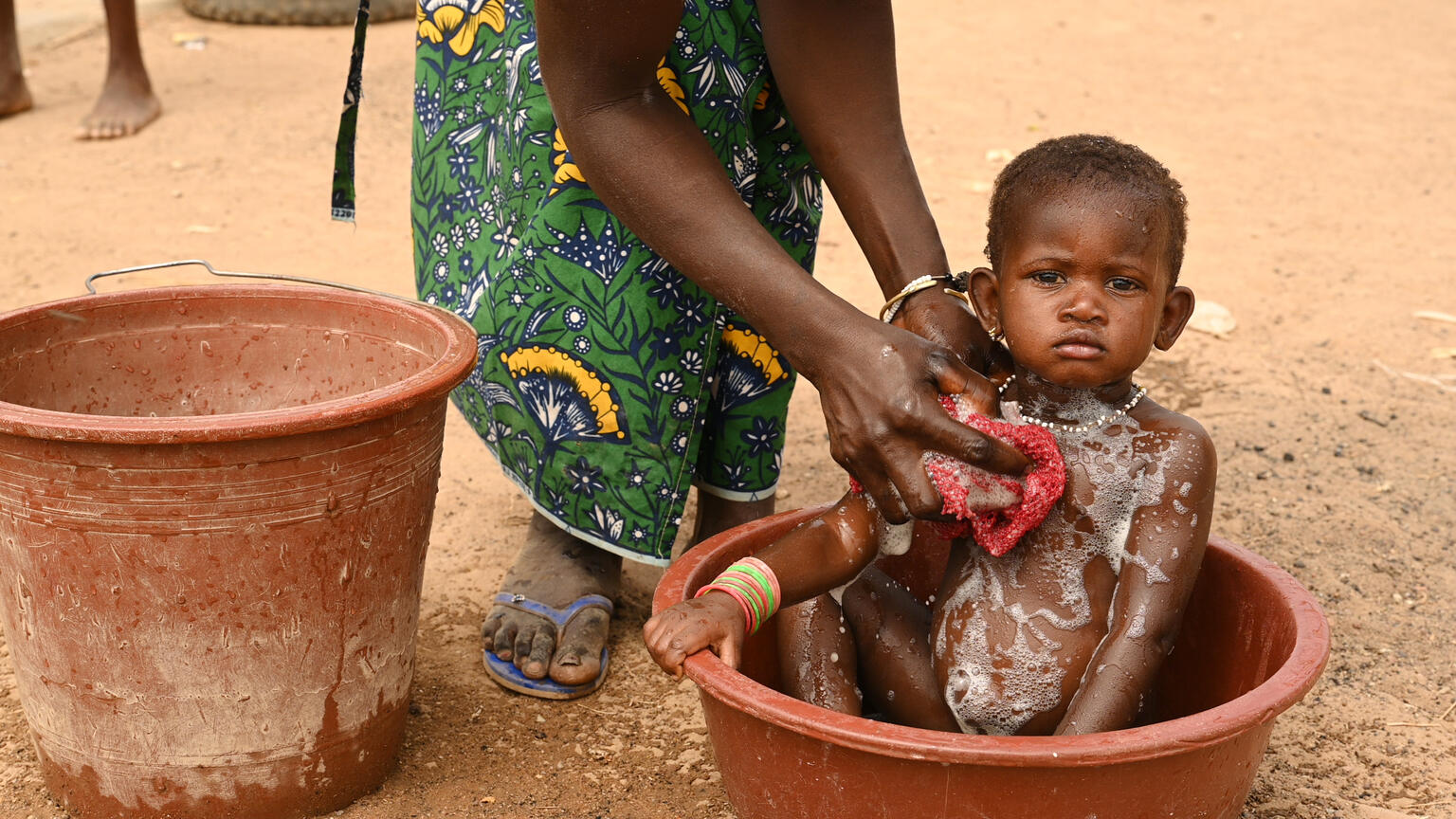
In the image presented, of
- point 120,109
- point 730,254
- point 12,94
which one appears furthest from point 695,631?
point 12,94

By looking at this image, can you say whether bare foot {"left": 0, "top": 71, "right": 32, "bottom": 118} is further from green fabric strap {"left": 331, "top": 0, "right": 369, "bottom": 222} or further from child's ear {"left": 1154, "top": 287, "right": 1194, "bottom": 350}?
child's ear {"left": 1154, "top": 287, "right": 1194, "bottom": 350}

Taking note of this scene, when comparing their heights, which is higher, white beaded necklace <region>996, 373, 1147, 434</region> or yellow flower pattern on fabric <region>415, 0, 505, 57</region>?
yellow flower pattern on fabric <region>415, 0, 505, 57</region>

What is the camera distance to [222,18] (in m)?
7.94

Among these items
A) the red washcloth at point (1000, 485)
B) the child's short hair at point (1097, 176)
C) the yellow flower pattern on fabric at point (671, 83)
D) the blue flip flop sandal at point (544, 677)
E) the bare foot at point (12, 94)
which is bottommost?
the bare foot at point (12, 94)

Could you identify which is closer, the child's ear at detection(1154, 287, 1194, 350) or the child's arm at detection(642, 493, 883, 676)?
the child's arm at detection(642, 493, 883, 676)

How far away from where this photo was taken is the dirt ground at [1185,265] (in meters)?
2.21

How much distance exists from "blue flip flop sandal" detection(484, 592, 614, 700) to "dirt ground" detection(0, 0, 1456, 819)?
0.03 m

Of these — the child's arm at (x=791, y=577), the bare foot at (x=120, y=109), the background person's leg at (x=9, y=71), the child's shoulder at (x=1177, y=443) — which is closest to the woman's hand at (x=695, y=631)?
the child's arm at (x=791, y=577)

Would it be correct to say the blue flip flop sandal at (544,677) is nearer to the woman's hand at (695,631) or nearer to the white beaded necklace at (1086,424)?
the woman's hand at (695,631)

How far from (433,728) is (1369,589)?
6.10 feet

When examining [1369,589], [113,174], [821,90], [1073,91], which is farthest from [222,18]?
[1369,589]

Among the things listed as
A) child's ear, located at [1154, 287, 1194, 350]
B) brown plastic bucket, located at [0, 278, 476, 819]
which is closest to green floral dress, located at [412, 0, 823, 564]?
brown plastic bucket, located at [0, 278, 476, 819]

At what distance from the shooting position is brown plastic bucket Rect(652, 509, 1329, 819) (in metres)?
1.49

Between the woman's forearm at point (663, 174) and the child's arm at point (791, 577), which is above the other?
the woman's forearm at point (663, 174)
